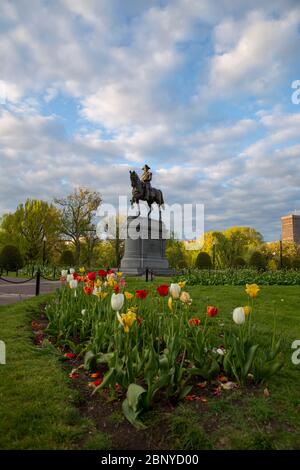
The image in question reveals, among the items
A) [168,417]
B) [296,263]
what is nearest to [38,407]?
[168,417]

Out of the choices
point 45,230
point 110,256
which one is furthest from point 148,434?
point 110,256

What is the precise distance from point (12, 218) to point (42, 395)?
4165 centimetres

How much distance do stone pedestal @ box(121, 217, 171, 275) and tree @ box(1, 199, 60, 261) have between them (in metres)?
17.9

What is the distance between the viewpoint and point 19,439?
8.37ft

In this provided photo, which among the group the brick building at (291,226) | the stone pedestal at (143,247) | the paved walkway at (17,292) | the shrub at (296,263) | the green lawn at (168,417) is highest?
the brick building at (291,226)

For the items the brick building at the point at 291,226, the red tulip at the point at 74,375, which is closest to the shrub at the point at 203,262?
the red tulip at the point at 74,375

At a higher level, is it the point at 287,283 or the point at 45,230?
the point at 45,230

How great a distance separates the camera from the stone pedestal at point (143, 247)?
83.0 feet

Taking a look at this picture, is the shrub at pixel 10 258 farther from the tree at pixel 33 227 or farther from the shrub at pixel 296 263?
the shrub at pixel 296 263

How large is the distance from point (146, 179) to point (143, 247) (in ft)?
18.1

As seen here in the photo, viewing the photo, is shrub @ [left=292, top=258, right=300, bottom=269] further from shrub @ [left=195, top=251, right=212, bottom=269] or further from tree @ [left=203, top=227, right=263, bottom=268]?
shrub @ [left=195, top=251, right=212, bottom=269]

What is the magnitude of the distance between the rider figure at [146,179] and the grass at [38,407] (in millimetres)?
22118

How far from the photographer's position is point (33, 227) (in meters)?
41.5
